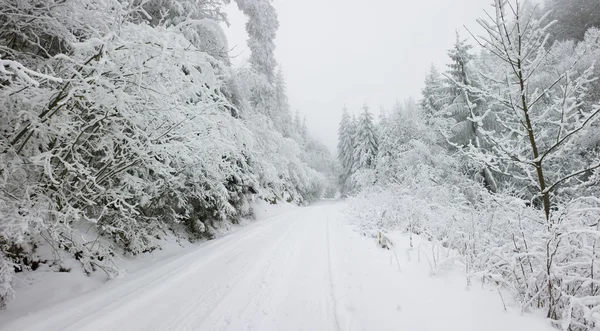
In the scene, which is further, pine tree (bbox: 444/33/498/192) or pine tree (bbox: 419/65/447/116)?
pine tree (bbox: 419/65/447/116)

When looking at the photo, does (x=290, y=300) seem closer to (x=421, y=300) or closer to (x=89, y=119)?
(x=421, y=300)

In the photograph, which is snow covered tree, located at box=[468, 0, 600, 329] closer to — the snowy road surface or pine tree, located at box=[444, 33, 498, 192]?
the snowy road surface

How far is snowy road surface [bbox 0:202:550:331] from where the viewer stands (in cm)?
303

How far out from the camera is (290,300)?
150 inches

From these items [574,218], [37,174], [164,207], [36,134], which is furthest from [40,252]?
[574,218]

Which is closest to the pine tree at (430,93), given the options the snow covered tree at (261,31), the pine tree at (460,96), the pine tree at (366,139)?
the pine tree at (460,96)

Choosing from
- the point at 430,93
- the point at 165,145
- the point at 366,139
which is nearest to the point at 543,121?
the point at 165,145

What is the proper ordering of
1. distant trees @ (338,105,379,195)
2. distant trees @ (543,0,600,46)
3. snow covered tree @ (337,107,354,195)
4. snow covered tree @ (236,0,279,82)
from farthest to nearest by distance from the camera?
snow covered tree @ (337,107,354,195), distant trees @ (338,105,379,195), distant trees @ (543,0,600,46), snow covered tree @ (236,0,279,82)

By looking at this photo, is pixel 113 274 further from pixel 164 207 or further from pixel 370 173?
pixel 370 173

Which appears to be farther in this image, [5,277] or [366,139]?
[366,139]

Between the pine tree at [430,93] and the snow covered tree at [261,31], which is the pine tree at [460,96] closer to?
the pine tree at [430,93]

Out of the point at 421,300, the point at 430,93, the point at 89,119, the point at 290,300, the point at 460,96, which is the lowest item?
the point at 290,300

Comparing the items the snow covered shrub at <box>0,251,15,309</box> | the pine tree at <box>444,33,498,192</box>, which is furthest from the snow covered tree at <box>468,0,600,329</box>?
the pine tree at <box>444,33,498,192</box>

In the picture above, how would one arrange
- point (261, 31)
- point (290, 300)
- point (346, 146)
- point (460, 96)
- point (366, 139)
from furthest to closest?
point (346, 146)
point (366, 139)
point (460, 96)
point (261, 31)
point (290, 300)
